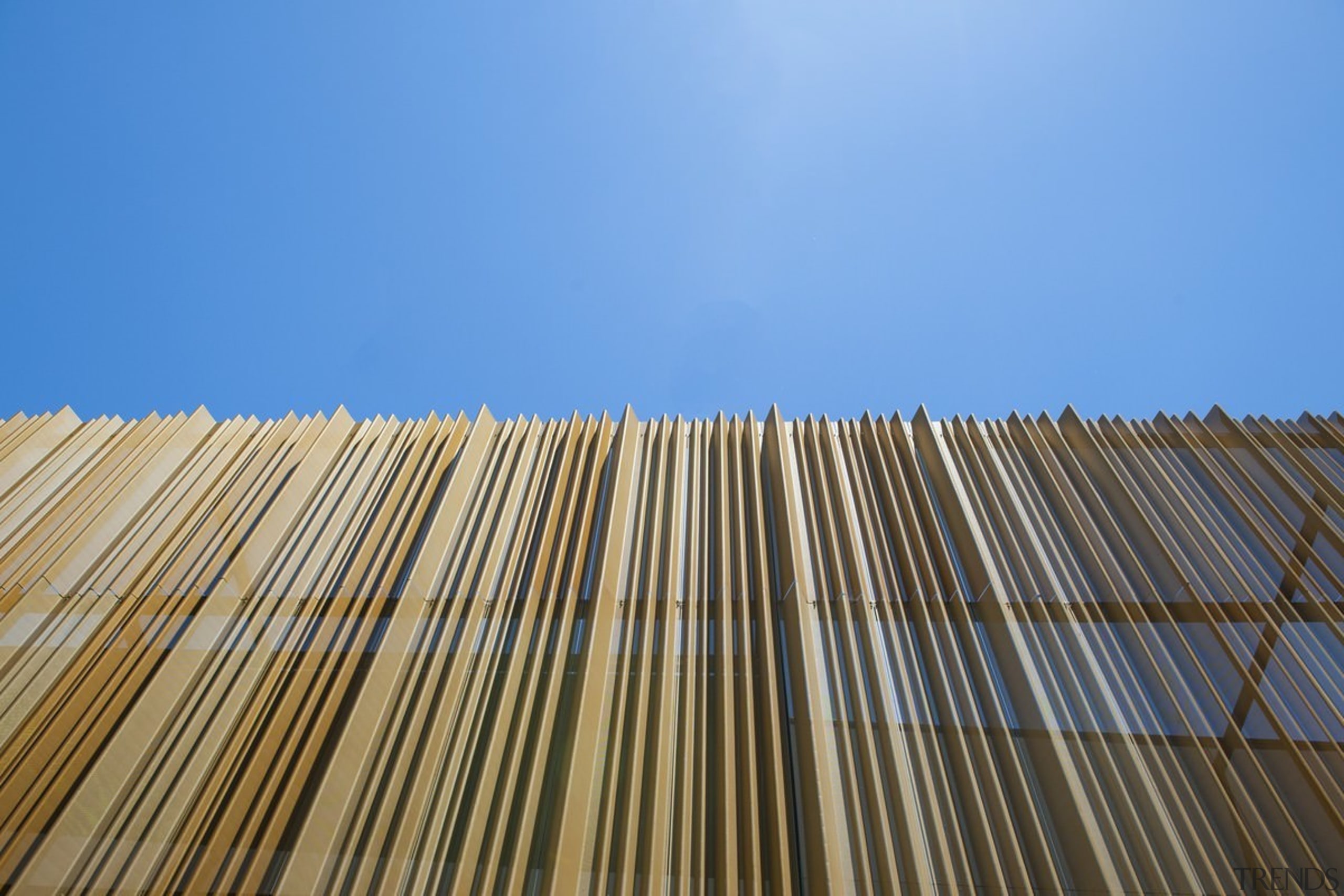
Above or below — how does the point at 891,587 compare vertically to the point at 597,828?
above

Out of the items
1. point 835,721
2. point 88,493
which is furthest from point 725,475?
point 88,493

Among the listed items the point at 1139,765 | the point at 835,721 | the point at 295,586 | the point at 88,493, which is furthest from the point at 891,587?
the point at 88,493

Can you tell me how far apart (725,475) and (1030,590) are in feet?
4.99

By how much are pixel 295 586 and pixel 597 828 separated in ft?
5.78

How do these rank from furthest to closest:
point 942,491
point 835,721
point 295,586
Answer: point 942,491, point 295,586, point 835,721

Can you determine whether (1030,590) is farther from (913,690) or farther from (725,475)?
(725,475)

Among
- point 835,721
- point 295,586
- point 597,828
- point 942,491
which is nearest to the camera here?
Answer: point 597,828

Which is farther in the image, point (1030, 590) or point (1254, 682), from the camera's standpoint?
point (1030, 590)

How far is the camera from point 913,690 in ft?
7.67

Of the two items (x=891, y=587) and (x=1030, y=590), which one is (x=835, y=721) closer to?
(x=891, y=587)

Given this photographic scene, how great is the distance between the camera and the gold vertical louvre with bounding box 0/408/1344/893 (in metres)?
1.85

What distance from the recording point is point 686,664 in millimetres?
2484

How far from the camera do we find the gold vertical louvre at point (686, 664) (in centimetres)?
185

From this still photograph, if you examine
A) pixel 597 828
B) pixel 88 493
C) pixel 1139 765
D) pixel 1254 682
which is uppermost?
pixel 88 493
